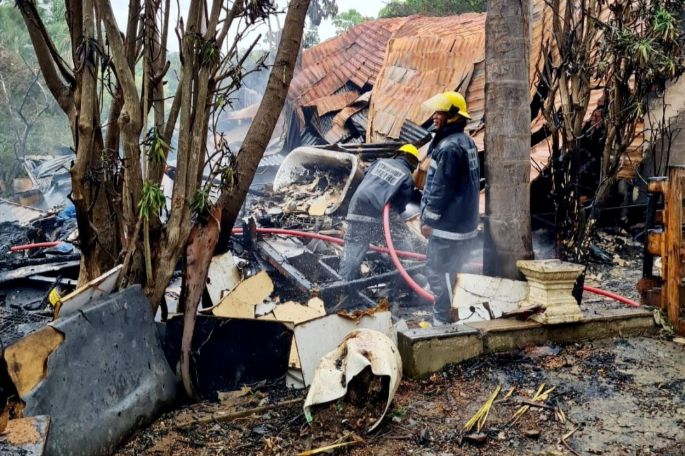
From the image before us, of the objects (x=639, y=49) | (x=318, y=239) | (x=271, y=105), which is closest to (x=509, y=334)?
(x=639, y=49)

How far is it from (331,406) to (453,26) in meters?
13.4

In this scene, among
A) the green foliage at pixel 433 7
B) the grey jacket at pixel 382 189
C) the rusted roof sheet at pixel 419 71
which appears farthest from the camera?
the green foliage at pixel 433 7

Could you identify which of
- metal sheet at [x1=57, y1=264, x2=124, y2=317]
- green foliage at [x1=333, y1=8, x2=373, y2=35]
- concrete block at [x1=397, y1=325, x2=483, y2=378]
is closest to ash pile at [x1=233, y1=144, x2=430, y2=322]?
concrete block at [x1=397, y1=325, x2=483, y2=378]

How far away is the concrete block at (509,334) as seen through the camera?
12.5ft

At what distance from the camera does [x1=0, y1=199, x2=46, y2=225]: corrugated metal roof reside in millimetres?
12242

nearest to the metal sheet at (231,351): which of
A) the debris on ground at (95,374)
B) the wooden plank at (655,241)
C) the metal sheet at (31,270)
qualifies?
the debris on ground at (95,374)

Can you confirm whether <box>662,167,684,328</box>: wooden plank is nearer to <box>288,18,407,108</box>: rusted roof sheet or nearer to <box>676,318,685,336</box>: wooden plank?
<box>676,318,685,336</box>: wooden plank

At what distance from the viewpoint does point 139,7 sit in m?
3.32

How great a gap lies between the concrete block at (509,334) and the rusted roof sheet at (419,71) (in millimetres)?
7566

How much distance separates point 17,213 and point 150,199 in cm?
1234

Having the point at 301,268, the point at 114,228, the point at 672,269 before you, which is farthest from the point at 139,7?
the point at 672,269

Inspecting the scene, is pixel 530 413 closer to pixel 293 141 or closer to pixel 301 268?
pixel 301 268

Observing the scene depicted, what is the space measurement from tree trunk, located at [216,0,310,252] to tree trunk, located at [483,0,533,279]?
1682 mm

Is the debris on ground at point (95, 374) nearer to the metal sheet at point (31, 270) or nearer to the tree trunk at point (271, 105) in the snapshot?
the tree trunk at point (271, 105)
